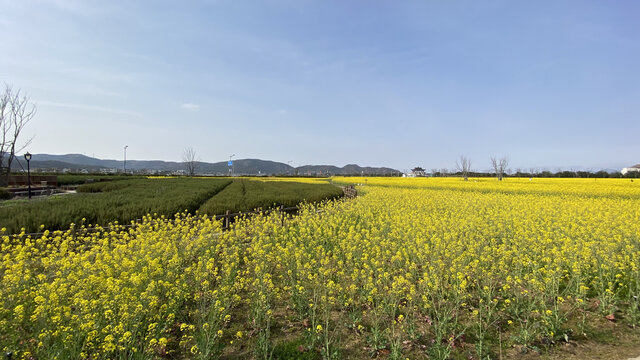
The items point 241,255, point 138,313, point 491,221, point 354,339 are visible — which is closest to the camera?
point 138,313

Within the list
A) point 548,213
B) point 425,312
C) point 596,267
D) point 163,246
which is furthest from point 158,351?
point 548,213

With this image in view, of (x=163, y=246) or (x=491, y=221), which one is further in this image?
(x=491, y=221)

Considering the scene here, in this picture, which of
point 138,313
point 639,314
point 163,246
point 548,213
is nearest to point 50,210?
point 163,246

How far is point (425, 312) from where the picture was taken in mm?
5266

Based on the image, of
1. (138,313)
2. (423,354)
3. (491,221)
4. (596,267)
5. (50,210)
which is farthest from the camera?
(50,210)

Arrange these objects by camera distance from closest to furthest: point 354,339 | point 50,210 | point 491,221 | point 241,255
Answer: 1. point 354,339
2. point 241,255
3. point 491,221
4. point 50,210

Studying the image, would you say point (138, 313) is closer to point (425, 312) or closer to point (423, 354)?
point (423, 354)

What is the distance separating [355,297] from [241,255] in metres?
3.67

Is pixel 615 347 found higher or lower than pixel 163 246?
lower

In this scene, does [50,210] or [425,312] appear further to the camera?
[50,210]

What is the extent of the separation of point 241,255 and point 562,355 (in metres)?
7.09

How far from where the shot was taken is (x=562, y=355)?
419cm

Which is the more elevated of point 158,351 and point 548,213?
point 548,213

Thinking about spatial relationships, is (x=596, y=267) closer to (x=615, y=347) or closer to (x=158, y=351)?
(x=615, y=347)
